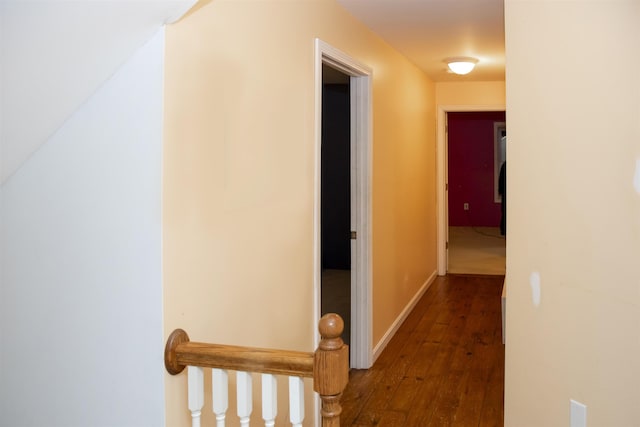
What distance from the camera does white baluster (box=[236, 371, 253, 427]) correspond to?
1.81 meters

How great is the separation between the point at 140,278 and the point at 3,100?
2.21ft

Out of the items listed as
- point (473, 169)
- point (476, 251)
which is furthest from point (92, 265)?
point (473, 169)

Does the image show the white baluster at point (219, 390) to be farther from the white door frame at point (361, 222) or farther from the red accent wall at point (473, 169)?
the red accent wall at point (473, 169)

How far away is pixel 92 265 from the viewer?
6.28ft

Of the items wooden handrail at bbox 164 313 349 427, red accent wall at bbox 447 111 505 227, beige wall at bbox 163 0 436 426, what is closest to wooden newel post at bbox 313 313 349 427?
wooden handrail at bbox 164 313 349 427

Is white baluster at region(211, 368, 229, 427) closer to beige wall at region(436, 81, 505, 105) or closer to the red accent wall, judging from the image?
beige wall at region(436, 81, 505, 105)

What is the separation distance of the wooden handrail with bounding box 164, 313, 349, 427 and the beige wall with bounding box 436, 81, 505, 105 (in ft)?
19.5

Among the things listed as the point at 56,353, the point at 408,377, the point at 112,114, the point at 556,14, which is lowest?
the point at 408,377

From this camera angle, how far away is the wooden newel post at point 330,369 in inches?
65.0

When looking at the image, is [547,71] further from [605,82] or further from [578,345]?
[578,345]

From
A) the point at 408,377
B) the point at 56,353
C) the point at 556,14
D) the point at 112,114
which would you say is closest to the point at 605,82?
the point at 556,14

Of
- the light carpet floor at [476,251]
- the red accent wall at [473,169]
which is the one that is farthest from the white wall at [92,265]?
the red accent wall at [473,169]

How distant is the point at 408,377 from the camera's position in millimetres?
4039

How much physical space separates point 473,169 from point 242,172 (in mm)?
10283
